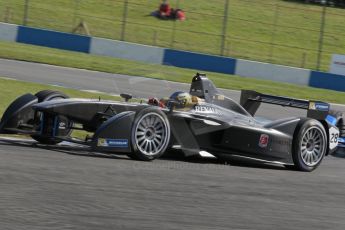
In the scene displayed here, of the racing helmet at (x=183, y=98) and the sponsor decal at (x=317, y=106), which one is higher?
the sponsor decal at (x=317, y=106)

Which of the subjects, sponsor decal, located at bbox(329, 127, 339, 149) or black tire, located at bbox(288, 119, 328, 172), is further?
sponsor decal, located at bbox(329, 127, 339, 149)

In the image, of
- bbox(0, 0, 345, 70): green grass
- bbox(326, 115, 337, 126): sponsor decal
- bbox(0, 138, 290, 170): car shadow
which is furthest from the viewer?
bbox(0, 0, 345, 70): green grass

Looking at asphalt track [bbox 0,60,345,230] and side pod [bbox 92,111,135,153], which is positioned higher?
side pod [bbox 92,111,135,153]

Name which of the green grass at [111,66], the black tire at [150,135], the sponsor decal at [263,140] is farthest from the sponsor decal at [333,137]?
the green grass at [111,66]

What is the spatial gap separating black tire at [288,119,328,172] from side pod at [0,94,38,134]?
3366 mm

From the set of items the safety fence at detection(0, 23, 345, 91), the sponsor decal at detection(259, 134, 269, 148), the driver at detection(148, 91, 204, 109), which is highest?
the safety fence at detection(0, 23, 345, 91)

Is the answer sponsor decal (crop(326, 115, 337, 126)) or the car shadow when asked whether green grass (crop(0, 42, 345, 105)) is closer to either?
sponsor decal (crop(326, 115, 337, 126))

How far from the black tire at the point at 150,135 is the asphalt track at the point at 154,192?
13 cm

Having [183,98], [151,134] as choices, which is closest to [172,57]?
[183,98]

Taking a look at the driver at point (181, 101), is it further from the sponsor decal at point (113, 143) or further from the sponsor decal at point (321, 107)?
the sponsor decal at point (321, 107)

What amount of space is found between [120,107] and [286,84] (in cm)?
1684

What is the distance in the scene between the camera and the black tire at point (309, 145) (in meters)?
9.97

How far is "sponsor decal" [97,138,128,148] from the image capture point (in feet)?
28.9

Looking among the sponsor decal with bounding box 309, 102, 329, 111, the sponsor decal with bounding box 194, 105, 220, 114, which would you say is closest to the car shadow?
the sponsor decal with bounding box 194, 105, 220, 114
